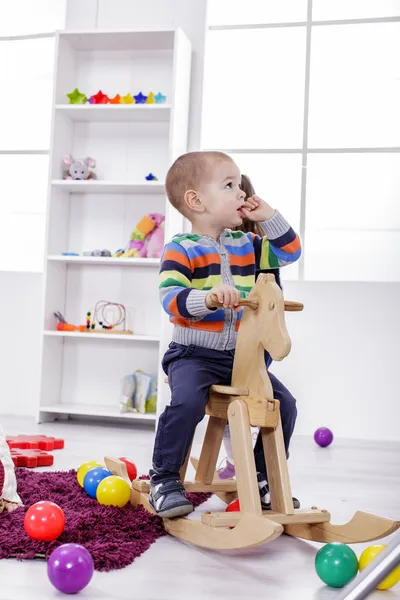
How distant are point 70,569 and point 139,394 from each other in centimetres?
232

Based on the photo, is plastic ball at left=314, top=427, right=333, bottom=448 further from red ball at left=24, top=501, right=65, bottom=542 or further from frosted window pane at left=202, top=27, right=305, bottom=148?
red ball at left=24, top=501, right=65, bottom=542

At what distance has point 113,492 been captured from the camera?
1.76m

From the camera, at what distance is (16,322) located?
3850 mm

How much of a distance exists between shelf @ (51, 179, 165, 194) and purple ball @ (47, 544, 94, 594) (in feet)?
8.08

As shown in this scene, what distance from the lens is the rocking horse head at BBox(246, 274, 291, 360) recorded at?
147 centimetres

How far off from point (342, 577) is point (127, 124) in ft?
9.70

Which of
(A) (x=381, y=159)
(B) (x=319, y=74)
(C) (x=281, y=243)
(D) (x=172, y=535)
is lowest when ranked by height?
(D) (x=172, y=535)

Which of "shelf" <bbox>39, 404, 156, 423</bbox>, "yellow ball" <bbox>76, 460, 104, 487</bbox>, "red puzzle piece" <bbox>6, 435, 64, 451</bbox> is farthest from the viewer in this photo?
"shelf" <bbox>39, 404, 156, 423</bbox>

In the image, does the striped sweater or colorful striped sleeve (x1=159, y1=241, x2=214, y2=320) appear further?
the striped sweater

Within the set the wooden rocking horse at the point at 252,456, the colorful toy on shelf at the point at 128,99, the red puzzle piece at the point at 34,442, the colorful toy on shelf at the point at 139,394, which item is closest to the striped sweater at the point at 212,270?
the wooden rocking horse at the point at 252,456

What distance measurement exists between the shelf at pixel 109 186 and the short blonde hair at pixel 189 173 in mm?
1663

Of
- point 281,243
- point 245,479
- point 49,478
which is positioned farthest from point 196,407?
point 49,478

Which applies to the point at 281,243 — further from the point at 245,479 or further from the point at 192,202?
the point at 245,479

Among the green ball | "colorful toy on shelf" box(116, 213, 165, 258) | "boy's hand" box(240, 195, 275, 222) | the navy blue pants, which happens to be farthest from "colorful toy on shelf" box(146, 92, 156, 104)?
the green ball
